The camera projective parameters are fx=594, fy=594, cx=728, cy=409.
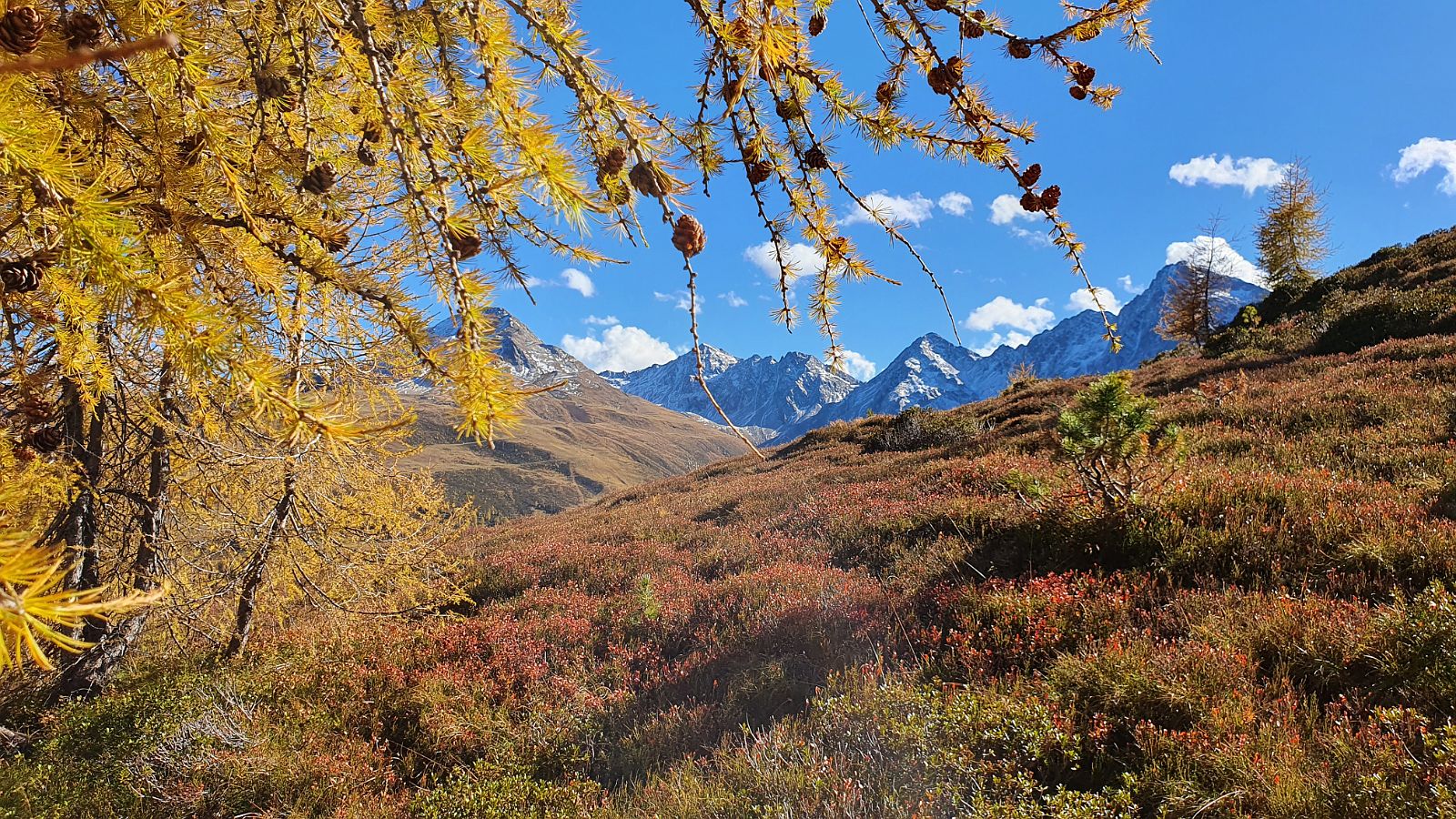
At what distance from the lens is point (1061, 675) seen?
12.1 feet

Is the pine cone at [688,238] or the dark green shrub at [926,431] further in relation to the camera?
the dark green shrub at [926,431]

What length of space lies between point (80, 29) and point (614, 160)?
1.72 meters

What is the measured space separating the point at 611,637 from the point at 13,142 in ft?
19.5

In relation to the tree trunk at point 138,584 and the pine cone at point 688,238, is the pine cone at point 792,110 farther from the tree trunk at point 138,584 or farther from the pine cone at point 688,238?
the tree trunk at point 138,584

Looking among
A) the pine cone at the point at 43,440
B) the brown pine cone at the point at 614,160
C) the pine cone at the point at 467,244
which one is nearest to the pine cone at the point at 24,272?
the pine cone at the point at 467,244

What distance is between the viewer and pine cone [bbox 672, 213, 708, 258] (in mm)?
1355

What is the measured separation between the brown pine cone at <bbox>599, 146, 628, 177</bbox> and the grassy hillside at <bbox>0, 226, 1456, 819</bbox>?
3188mm

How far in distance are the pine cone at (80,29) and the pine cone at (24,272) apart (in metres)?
0.66

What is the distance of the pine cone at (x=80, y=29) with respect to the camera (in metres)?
1.78

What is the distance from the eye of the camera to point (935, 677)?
396 cm

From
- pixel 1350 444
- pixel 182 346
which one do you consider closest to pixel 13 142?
pixel 182 346

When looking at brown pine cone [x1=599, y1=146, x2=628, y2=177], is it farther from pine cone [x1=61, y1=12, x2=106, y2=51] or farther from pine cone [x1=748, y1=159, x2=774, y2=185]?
pine cone [x1=61, y1=12, x2=106, y2=51]

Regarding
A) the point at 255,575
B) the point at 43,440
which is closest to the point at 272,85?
the point at 43,440

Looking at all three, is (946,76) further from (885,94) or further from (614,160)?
(614,160)
